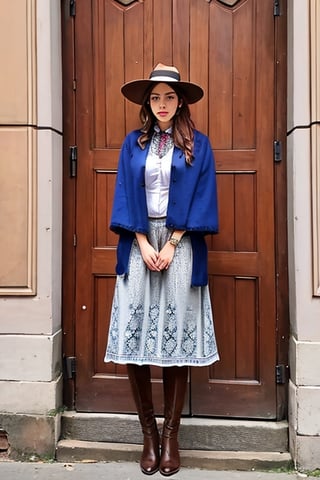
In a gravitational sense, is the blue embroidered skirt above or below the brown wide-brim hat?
below

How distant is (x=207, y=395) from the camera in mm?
3561

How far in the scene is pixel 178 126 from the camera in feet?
10.3

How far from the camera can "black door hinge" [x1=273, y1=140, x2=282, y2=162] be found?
350cm

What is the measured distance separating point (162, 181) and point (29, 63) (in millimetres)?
1115

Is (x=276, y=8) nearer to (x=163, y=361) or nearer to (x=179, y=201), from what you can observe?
(x=179, y=201)

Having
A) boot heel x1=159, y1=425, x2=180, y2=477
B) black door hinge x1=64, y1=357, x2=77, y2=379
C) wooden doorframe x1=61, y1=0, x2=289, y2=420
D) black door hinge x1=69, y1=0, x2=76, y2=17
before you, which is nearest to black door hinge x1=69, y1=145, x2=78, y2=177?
wooden doorframe x1=61, y1=0, x2=289, y2=420

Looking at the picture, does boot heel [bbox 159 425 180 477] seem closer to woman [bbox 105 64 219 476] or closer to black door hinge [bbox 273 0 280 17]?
woman [bbox 105 64 219 476]

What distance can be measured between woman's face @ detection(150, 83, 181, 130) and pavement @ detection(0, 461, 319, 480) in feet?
6.37

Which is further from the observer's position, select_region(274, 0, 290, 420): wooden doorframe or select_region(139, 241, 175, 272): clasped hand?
select_region(274, 0, 290, 420): wooden doorframe

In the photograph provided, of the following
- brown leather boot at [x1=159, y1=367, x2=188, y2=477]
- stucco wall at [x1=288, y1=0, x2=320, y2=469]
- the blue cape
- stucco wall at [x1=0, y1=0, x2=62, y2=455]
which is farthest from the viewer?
stucco wall at [x1=0, y1=0, x2=62, y2=455]

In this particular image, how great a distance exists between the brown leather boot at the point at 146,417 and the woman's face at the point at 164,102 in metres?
1.35

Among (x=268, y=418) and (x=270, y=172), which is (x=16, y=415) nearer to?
(x=268, y=418)

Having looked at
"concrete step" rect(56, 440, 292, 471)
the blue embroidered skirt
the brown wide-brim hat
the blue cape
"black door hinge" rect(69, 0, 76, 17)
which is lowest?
"concrete step" rect(56, 440, 292, 471)

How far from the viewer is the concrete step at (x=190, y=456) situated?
3342 millimetres
